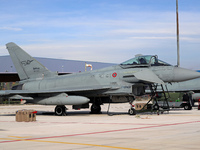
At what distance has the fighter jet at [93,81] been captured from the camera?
798 inches

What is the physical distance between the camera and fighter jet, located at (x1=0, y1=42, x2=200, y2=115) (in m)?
20.3

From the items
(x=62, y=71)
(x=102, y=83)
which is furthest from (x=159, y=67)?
(x=62, y=71)

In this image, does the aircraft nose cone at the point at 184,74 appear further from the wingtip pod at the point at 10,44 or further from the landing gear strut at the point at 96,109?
the wingtip pod at the point at 10,44

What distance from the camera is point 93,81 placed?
2227 cm

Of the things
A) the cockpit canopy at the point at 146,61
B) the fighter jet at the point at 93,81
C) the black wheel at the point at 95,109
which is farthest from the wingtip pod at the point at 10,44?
the cockpit canopy at the point at 146,61

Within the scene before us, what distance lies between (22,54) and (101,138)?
15.9 m

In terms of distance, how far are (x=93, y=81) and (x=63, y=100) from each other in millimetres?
2351

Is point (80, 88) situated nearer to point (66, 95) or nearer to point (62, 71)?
point (66, 95)

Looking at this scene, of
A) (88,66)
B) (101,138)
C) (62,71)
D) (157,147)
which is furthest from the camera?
Answer: (88,66)

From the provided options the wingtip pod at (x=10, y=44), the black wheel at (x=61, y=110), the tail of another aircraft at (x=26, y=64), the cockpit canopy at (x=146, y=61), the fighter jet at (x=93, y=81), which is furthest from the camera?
the wingtip pod at (x=10, y=44)

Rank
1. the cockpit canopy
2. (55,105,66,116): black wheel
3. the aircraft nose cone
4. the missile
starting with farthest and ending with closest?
(55,105,66,116): black wheel → the missile → the cockpit canopy → the aircraft nose cone

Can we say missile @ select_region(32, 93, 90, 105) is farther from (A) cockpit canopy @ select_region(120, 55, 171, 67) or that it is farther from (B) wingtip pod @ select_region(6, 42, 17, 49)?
(B) wingtip pod @ select_region(6, 42, 17, 49)

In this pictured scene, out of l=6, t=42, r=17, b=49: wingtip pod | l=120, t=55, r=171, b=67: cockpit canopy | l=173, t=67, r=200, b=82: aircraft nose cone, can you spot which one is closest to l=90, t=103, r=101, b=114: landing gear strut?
l=120, t=55, r=171, b=67: cockpit canopy

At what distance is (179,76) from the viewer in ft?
65.1
